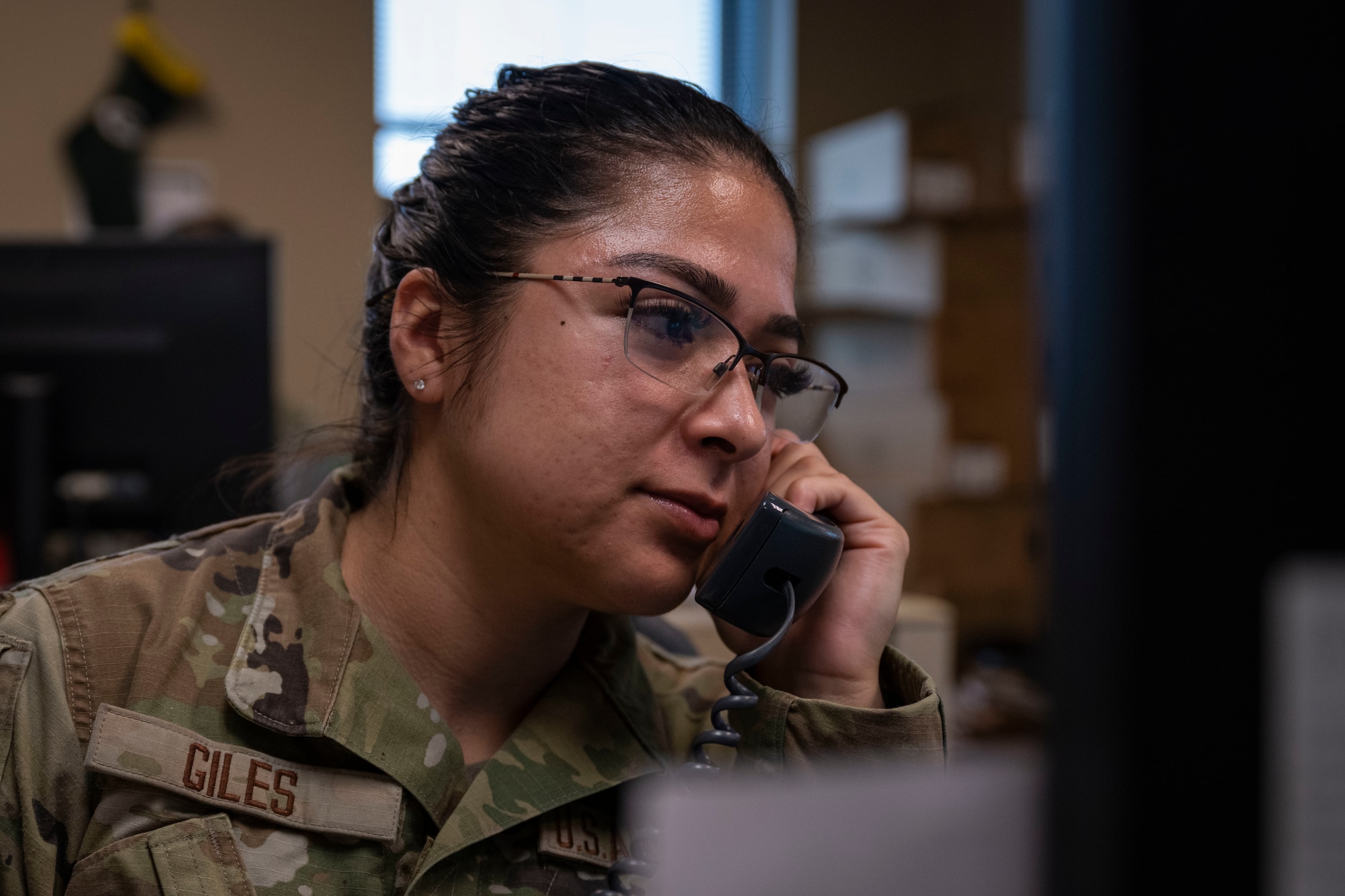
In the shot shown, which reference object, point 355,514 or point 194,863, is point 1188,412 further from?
point 355,514

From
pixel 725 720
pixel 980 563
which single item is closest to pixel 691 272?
pixel 725 720

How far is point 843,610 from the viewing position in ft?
3.41

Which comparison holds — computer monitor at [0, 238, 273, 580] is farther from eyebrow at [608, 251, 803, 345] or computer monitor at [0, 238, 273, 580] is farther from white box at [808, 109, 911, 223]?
white box at [808, 109, 911, 223]

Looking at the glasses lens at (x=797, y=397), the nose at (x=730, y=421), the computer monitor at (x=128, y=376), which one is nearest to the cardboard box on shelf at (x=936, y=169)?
the computer monitor at (x=128, y=376)

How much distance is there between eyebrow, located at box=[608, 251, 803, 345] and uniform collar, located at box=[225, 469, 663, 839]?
387 mm

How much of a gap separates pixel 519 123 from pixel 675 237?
22 cm

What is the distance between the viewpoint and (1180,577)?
25cm

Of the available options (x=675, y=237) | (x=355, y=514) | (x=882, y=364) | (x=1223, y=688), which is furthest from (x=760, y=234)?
(x=882, y=364)

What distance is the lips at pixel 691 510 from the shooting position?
0.93 m

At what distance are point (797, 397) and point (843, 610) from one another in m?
0.22

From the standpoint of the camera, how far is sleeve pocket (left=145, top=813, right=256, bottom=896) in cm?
83

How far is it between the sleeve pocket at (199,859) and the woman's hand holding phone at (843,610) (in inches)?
18.5

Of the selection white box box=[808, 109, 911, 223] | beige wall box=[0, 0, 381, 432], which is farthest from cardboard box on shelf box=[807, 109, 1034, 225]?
Answer: beige wall box=[0, 0, 381, 432]

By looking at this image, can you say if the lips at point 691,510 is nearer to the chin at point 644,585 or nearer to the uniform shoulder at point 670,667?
the chin at point 644,585
